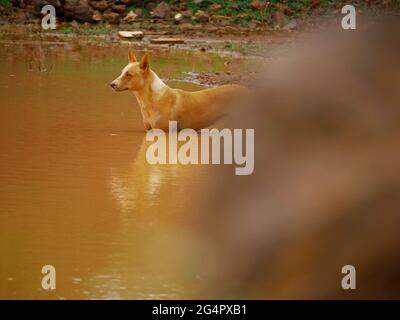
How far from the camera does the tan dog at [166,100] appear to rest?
34.3 ft

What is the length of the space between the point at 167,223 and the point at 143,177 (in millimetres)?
1843

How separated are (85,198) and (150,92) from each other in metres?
3.80

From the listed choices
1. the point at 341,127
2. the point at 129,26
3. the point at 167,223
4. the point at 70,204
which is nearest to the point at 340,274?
the point at 341,127

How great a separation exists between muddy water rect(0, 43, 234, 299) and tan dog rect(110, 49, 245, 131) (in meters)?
0.28

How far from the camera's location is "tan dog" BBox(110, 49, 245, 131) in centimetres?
1045

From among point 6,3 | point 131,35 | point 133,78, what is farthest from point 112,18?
point 133,78

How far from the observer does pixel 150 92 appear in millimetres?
10531

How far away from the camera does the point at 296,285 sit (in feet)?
5.60

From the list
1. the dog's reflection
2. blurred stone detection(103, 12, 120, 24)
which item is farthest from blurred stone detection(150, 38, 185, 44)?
the dog's reflection

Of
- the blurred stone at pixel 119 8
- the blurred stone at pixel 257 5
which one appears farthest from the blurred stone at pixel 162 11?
the blurred stone at pixel 257 5

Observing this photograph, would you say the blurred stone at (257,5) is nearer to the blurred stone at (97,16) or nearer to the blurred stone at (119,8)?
the blurred stone at (119,8)

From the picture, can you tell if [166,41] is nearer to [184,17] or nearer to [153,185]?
[184,17]

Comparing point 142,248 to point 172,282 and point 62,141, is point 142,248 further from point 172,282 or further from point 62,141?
point 62,141

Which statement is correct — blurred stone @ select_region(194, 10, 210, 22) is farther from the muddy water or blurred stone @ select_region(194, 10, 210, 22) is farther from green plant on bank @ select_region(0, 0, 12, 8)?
the muddy water
